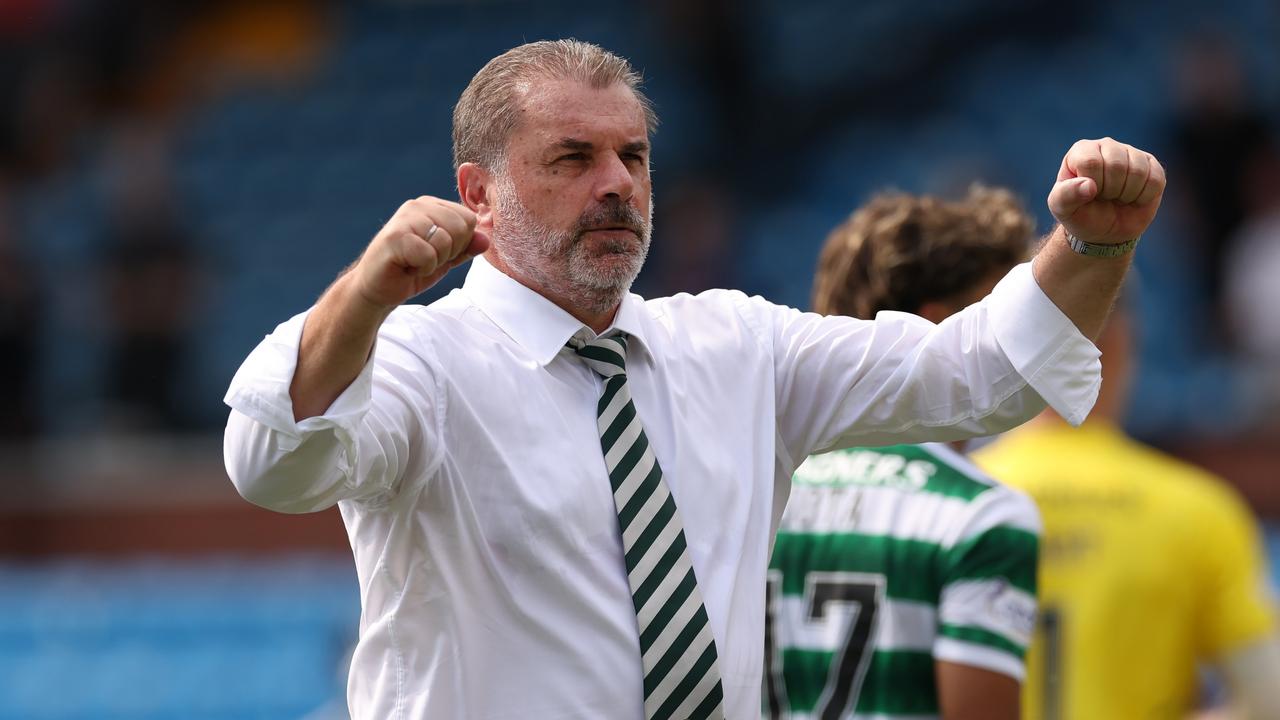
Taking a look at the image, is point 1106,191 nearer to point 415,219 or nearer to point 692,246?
point 415,219

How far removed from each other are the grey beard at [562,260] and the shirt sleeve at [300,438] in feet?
1.30

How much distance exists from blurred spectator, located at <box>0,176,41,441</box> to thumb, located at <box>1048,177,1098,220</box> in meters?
9.64

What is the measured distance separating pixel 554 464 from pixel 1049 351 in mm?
753

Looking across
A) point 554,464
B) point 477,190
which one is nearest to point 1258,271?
point 477,190

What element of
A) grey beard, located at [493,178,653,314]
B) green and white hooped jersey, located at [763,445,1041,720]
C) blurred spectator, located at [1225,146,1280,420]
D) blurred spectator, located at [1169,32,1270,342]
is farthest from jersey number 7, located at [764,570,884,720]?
blurred spectator, located at [1169,32,1270,342]

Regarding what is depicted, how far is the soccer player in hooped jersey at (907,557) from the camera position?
3.23 metres

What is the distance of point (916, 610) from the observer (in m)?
3.29

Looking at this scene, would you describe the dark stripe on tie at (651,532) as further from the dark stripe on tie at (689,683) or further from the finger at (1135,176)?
the finger at (1135,176)

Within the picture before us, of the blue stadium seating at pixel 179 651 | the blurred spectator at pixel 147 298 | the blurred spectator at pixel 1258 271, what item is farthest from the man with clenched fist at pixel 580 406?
the blurred spectator at pixel 147 298

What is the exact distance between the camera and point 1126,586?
13.5 feet

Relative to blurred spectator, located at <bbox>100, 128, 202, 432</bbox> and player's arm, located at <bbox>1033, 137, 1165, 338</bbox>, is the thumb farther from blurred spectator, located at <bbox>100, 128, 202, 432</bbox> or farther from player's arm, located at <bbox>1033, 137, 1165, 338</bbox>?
blurred spectator, located at <bbox>100, 128, 202, 432</bbox>

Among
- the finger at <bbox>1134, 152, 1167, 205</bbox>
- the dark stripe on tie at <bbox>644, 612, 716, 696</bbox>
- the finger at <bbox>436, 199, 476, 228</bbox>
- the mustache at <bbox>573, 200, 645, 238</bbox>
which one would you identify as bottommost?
the dark stripe on tie at <bbox>644, 612, 716, 696</bbox>

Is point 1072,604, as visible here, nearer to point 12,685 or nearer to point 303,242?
point 12,685

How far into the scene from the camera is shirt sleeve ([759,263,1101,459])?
2752mm
